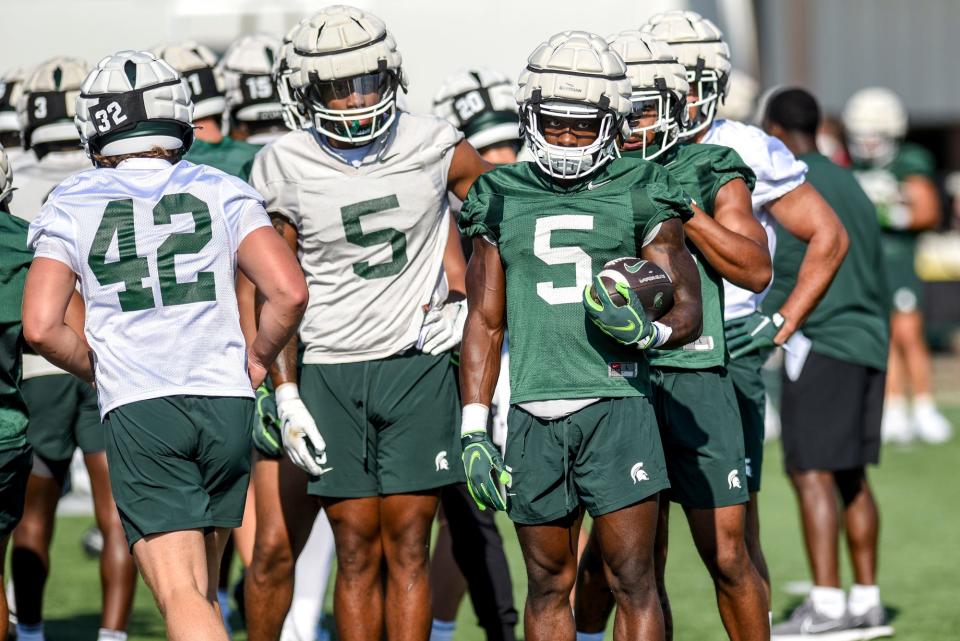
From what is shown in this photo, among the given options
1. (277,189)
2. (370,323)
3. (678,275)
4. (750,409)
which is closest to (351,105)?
(277,189)

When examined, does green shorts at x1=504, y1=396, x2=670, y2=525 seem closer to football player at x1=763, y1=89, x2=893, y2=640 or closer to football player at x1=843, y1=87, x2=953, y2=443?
football player at x1=763, y1=89, x2=893, y2=640

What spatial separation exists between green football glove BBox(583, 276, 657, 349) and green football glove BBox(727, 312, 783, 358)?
1230 millimetres

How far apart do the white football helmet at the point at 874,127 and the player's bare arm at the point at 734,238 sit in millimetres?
6784

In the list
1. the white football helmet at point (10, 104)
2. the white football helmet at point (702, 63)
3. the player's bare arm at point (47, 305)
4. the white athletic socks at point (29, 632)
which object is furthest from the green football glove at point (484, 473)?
the white football helmet at point (10, 104)

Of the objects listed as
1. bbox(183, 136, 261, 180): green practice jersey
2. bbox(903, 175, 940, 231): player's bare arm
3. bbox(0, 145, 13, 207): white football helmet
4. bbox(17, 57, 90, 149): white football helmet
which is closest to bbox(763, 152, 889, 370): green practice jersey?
bbox(183, 136, 261, 180): green practice jersey

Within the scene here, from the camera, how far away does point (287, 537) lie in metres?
5.49

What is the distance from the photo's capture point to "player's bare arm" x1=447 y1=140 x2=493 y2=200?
5.23m

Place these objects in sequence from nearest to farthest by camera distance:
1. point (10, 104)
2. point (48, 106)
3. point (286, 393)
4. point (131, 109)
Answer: point (131, 109)
point (286, 393)
point (48, 106)
point (10, 104)

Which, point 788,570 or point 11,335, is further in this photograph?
point 788,570

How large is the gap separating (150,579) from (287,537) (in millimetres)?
1096

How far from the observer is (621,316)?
4148 millimetres

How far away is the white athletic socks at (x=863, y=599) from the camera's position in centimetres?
661

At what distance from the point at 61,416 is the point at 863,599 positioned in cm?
348

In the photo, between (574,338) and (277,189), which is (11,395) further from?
(574,338)
